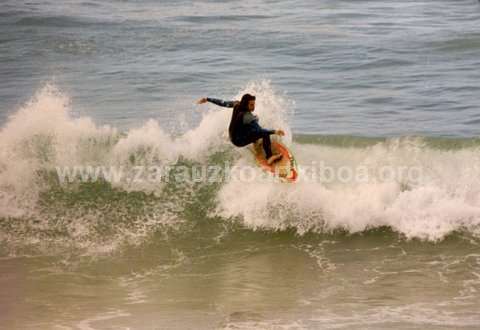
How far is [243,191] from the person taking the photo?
13.3 m

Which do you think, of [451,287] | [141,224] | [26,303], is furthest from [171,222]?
[451,287]

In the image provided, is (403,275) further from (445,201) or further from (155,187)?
(155,187)

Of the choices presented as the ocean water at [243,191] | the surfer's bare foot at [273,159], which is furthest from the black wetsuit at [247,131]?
the ocean water at [243,191]

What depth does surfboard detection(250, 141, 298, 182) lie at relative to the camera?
489 inches

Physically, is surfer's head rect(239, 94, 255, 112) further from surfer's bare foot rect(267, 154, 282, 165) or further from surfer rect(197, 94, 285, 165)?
surfer's bare foot rect(267, 154, 282, 165)

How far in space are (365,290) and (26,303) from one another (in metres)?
A: 3.94

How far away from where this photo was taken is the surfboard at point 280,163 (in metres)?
12.4

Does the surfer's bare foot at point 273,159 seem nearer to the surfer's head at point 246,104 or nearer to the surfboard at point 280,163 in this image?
the surfboard at point 280,163

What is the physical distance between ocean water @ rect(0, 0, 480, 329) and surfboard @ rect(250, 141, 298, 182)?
0.74 ft

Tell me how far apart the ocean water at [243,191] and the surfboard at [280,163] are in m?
0.23

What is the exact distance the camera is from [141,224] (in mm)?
12812

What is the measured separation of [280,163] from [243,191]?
1014mm

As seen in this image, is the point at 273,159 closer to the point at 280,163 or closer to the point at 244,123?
the point at 280,163

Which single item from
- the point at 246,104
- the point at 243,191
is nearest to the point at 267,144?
the point at 246,104
